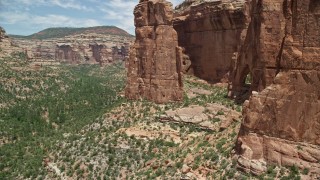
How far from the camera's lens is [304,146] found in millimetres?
32531

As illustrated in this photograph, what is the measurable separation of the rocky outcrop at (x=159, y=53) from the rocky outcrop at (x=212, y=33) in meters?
11.2

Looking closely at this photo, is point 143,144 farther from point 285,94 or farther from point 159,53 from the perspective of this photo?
point 285,94

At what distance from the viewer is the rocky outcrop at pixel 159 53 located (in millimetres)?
65113

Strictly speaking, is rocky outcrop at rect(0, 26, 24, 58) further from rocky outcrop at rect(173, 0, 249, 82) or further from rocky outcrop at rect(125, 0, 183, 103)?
rocky outcrop at rect(125, 0, 183, 103)

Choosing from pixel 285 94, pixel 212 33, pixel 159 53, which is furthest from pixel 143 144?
pixel 212 33

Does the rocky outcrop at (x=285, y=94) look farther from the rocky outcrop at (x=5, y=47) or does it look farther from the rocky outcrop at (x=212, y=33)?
the rocky outcrop at (x=5, y=47)

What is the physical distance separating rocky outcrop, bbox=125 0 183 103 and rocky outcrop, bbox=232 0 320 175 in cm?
2846

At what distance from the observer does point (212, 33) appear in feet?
245

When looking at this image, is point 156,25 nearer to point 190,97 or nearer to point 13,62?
point 190,97

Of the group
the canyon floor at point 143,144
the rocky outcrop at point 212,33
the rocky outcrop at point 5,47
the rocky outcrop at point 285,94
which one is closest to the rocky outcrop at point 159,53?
the canyon floor at point 143,144

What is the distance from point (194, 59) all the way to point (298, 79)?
1826 inches

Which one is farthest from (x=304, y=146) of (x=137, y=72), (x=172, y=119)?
(x=137, y=72)

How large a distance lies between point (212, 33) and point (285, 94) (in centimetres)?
4243

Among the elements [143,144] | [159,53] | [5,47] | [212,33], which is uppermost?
[5,47]
